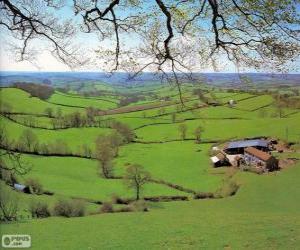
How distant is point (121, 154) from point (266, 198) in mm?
1721

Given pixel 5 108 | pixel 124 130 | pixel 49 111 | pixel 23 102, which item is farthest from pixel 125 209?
pixel 5 108

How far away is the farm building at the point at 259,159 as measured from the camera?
5.89 metres

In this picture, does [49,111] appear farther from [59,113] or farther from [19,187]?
[19,187]

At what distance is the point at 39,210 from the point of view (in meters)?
5.93

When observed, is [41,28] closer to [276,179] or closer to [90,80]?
[90,80]

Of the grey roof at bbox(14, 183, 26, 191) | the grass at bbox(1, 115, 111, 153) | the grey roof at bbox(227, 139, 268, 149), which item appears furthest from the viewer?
the grey roof at bbox(227, 139, 268, 149)

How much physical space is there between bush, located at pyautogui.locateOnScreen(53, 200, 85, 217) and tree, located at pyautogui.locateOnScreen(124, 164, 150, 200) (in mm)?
589

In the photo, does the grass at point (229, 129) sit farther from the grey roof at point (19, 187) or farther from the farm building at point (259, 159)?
the grey roof at point (19, 187)

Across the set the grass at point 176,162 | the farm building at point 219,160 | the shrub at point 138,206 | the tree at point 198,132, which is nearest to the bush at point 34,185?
the grass at point 176,162

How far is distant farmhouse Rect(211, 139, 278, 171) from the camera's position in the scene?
19.5 ft

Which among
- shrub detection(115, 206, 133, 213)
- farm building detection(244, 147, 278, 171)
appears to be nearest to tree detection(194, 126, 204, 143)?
farm building detection(244, 147, 278, 171)

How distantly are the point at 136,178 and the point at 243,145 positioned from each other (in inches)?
50.8

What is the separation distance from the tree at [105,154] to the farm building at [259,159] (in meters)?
1.54

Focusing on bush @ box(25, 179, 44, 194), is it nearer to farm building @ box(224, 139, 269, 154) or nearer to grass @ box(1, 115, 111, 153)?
grass @ box(1, 115, 111, 153)
